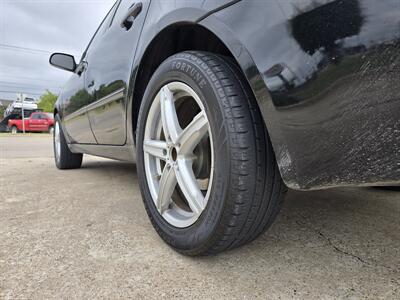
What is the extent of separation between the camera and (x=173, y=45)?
153 centimetres

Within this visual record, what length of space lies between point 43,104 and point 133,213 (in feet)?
172

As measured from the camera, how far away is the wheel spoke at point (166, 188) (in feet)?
4.39

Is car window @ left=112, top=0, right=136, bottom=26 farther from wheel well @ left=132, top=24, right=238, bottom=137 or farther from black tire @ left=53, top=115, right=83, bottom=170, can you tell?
black tire @ left=53, top=115, right=83, bottom=170

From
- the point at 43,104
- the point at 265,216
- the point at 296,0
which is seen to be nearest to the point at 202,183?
the point at 265,216

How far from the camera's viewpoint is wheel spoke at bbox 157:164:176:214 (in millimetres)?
1338

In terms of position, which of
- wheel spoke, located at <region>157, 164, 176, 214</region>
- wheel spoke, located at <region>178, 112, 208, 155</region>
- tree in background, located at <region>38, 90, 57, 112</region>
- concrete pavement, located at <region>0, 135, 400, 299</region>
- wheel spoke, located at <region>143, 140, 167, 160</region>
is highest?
wheel spoke, located at <region>178, 112, 208, 155</region>

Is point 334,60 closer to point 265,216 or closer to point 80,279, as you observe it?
point 265,216

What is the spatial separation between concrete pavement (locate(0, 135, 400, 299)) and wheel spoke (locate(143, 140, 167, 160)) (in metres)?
0.37

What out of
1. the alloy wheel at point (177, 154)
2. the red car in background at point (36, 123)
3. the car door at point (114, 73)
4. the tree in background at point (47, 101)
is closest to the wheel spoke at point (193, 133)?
the alloy wheel at point (177, 154)

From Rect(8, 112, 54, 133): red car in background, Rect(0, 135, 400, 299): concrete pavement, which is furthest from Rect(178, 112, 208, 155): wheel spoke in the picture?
Rect(8, 112, 54, 133): red car in background

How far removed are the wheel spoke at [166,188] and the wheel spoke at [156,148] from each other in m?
0.06

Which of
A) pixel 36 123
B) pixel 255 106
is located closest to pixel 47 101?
pixel 36 123

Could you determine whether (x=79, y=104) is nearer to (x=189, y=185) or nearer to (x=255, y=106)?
(x=189, y=185)

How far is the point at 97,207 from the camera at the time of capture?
77.2 inches
